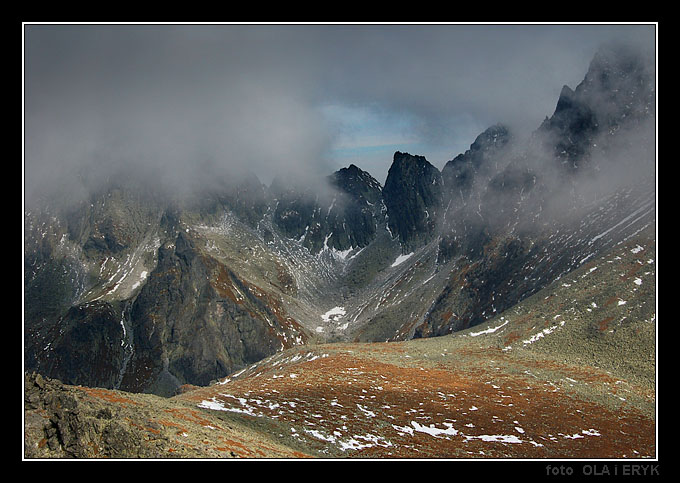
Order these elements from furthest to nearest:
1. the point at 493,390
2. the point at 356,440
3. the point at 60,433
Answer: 1. the point at 493,390
2. the point at 356,440
3. the point at 60,433

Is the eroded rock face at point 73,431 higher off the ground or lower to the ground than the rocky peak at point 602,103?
lower

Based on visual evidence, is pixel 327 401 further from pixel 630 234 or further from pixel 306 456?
pixel 630 234

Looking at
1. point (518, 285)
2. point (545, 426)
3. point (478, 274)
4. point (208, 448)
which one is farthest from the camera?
point (478, 274)

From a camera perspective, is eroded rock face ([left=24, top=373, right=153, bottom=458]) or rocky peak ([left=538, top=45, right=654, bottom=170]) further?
rocky peak ([left=538, top=45, right=654, bottom=170])

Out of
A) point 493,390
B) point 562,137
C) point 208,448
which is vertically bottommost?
point 493,390

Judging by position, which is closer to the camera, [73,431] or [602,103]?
[73,431]

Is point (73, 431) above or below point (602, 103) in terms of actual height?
below

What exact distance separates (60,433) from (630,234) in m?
106

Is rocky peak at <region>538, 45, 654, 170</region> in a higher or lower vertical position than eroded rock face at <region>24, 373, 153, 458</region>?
higher

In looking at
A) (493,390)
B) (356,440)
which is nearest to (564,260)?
(493,390)

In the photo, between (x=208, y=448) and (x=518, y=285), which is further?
(x=518, y=285)

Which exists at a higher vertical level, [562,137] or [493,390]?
[562,137]

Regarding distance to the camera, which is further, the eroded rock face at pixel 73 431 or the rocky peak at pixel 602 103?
the rocky peak at pixel 602 103

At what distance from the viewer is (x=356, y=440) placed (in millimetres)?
28688
